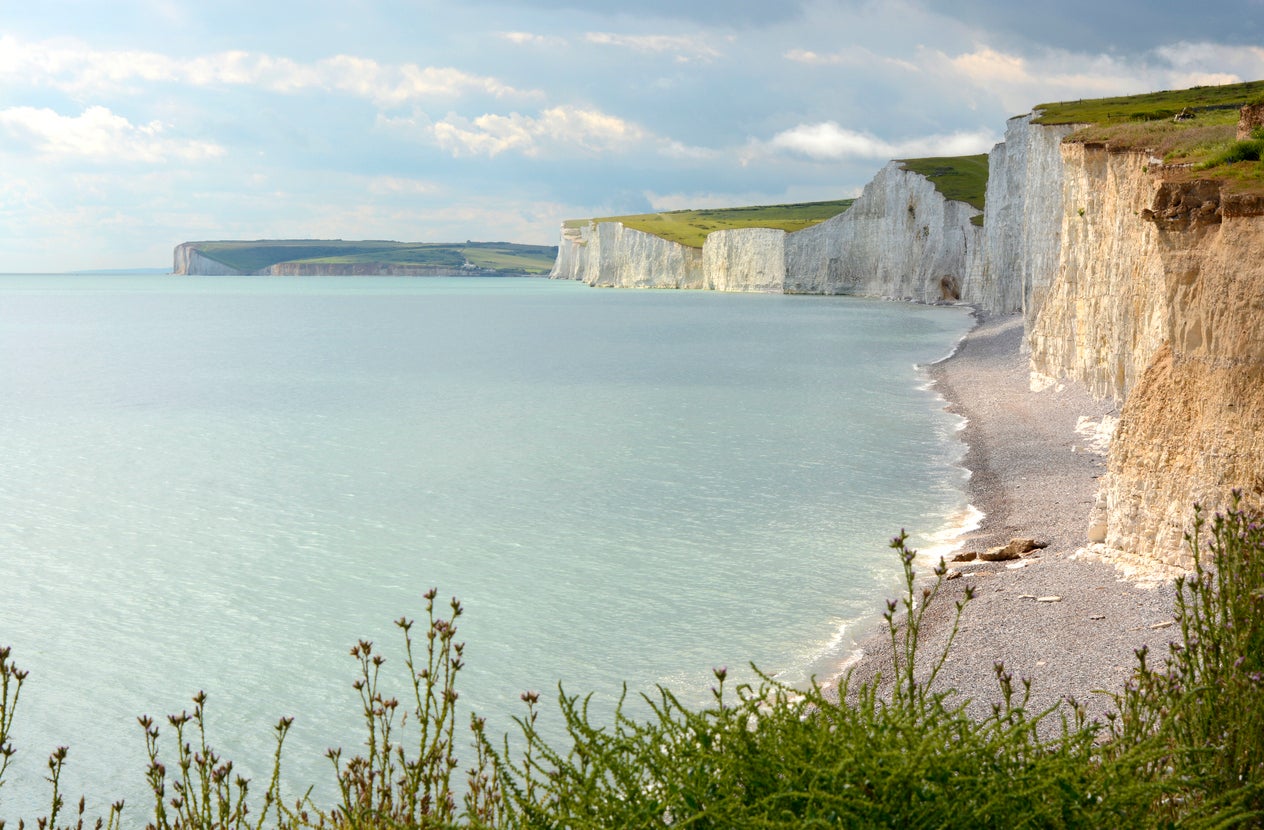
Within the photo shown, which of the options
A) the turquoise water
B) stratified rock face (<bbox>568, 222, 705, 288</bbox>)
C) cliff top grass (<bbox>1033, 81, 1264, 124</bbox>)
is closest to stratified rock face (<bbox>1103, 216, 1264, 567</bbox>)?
the turquoise water

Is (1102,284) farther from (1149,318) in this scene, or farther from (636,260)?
Result: (636,260)

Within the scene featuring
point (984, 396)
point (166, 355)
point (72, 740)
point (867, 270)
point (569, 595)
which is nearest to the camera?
point (72, 740)

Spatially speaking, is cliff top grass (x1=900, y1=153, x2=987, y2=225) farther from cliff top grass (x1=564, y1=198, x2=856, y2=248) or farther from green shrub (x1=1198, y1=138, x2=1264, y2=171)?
green shrub (x1=1198, y1=138, x2=1264, y2=171)

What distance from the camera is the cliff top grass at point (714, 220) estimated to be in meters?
140

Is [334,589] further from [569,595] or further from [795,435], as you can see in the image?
[795,435]

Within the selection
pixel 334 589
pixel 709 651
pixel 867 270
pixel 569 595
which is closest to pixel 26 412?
pixel 334 589

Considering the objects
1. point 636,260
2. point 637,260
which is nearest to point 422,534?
point 637,260

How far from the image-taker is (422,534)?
52.5 feet

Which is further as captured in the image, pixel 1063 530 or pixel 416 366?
pixel 416 366

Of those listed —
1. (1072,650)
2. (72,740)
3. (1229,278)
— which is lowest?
(72,740)

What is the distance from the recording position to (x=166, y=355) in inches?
1955

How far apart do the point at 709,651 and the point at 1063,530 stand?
5872 mm

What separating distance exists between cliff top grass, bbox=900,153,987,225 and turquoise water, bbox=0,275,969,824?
50.5m

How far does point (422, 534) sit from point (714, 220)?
158252 mm
